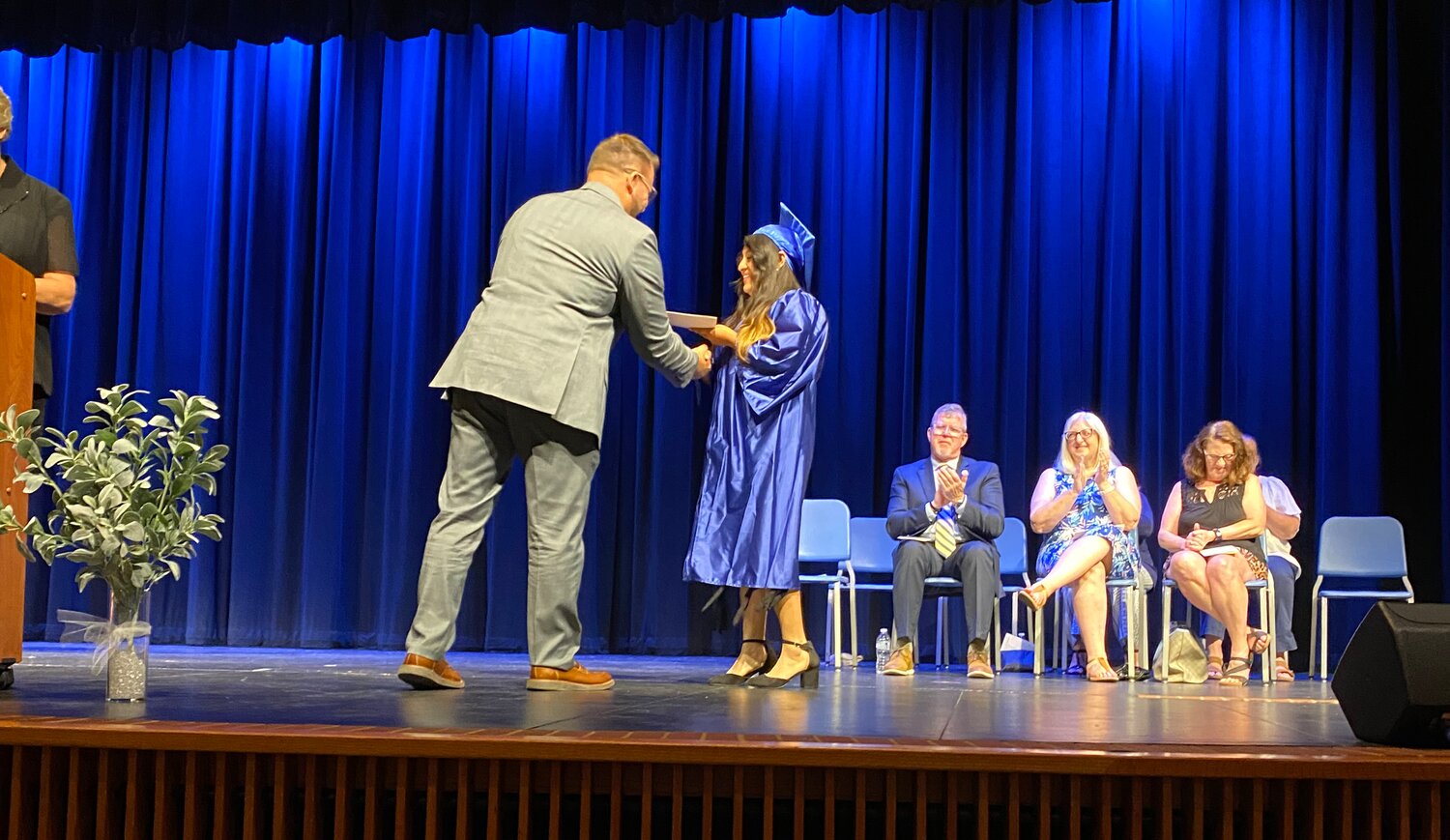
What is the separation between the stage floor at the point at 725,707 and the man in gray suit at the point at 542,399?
17 centimetres

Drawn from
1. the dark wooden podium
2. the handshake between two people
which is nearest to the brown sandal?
the handshake between two people

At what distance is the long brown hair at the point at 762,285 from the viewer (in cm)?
390

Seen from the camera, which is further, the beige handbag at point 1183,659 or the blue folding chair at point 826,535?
the blue folding chair at point 826,535

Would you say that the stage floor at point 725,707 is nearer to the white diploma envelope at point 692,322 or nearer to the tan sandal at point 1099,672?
the tan sandal at point 1099,672

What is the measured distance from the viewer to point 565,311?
10.7ft

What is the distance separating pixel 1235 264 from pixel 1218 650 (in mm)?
1993

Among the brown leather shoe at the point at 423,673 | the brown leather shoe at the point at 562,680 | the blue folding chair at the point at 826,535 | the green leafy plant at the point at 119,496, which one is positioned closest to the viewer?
the green leafy plant at the point at 119,496

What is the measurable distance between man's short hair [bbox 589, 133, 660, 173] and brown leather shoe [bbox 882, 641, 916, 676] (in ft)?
7.70

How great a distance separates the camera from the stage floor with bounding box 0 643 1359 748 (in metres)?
2.34

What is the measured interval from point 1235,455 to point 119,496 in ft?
13.8

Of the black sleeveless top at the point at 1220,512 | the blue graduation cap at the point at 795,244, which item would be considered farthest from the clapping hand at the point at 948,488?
the blue graduation cap at the point at 795,244

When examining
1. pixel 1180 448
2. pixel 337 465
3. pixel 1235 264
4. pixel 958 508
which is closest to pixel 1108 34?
pixel 1235 264

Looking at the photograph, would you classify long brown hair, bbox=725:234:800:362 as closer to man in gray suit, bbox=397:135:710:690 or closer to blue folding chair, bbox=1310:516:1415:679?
man in gray suit, bbox=397:135:710:690

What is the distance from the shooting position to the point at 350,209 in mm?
7312
